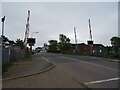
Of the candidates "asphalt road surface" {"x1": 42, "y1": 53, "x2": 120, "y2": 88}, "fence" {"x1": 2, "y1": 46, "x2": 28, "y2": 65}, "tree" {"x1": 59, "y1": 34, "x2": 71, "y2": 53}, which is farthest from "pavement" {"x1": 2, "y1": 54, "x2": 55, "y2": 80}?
"tree" {"x1": 59, "y1": 34, "x2": 71, "y2": 53}

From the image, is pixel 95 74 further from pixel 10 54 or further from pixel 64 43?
pixel 64 43

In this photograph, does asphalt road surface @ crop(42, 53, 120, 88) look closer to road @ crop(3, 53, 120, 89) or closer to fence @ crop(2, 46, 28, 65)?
road @ crop(3, 53, 120, 89)

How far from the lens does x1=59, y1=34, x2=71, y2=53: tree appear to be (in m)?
103

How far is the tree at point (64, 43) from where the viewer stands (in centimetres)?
10309

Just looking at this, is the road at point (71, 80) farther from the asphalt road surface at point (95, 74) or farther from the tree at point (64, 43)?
the tree at point (64, 43)

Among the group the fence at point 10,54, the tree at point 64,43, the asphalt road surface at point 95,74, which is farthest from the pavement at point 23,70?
the tree at point 64,43

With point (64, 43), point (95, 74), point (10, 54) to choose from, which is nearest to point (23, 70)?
point (95, 74)

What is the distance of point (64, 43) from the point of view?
105812 mm

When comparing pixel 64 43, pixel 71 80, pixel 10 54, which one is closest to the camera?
pixel 71 80

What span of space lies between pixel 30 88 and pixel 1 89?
1204 mm

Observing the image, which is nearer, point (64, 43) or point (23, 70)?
point (23, 70)

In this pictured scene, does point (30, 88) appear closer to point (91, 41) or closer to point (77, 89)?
point (77, 89)

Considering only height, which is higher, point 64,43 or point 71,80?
point 64,43

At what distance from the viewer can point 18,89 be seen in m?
7.36
